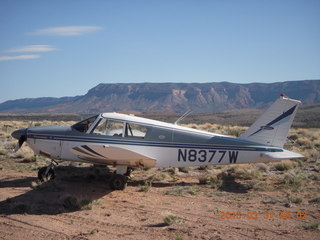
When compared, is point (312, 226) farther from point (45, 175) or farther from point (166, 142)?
point (45, 175)

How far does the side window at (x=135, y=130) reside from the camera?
9805mm

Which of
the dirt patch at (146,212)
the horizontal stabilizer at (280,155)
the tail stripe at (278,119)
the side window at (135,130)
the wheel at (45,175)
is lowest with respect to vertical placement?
the dirt patch at (146,212)

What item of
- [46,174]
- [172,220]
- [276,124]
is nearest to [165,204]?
[172,220]

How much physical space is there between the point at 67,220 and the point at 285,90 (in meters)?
192

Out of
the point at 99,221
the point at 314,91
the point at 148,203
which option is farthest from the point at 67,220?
the point at 314,91

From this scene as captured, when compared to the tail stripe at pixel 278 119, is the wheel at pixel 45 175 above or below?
below

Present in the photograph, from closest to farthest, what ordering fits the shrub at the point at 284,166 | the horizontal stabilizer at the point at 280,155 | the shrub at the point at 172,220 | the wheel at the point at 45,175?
1. the shrub at the point at 172,220
2. the horizontal stabilizer at the point at 280,155
3. the wheel at the point at 45,175
4. the shrub at the point at 284,166

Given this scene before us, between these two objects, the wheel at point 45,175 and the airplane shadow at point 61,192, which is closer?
the airplane shadow at point 61,192

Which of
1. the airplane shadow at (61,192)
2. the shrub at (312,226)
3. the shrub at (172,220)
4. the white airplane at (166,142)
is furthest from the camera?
the white airplane at (166,142)

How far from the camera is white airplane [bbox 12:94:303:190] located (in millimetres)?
9766

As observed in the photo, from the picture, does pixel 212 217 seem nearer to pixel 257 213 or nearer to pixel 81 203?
pixel 257 213

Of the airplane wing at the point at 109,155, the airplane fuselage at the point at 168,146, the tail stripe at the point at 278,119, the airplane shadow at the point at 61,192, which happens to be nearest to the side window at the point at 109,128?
the airplane fuselage at the point at 168,146

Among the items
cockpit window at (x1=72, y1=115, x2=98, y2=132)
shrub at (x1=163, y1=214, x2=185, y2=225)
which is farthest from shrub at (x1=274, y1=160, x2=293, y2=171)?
cockpit window at (x1=72, y1=115, x2=98, y2=132)

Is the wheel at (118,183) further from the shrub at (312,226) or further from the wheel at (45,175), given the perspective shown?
the shrub at (312,226)
